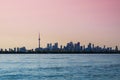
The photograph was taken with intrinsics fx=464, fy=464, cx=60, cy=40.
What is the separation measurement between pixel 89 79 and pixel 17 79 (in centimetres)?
875

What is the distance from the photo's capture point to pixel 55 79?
181 ft

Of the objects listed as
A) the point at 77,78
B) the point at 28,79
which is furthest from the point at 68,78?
the point at 28,79

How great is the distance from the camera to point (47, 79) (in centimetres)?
5603

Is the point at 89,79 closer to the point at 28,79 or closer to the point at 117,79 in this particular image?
the point at 117,79

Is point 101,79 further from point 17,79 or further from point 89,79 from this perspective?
point 17,79

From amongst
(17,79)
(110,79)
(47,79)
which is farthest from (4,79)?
(110,79)

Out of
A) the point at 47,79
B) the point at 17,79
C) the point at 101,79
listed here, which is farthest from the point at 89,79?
the point at 17,79

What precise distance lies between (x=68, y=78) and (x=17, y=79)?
6214 mm

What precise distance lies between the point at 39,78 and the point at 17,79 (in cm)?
283

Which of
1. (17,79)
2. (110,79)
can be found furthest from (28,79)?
(110,79)

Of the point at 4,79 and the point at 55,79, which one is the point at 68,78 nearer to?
the point at 55,79

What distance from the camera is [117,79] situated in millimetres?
54812

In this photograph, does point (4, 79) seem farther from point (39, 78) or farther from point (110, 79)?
point (110, 79)

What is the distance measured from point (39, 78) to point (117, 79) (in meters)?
9.72
